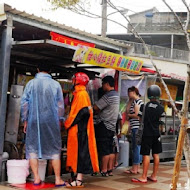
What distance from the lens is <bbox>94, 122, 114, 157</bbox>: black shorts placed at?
7.46 m

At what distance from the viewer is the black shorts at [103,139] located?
7461 millimetres

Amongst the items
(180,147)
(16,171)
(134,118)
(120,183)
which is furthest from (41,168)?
(180,147)

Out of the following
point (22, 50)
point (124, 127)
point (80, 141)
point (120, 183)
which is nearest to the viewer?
point (80, 141)

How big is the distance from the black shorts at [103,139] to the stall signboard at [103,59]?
1.23 m

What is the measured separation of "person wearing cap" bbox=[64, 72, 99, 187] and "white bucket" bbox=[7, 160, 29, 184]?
781mm

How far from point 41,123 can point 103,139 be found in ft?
5.24

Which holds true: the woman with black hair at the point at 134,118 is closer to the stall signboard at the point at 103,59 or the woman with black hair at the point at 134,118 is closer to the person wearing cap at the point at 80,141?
the stall signboard at the point at 103,59

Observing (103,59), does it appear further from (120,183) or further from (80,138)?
(120,183)

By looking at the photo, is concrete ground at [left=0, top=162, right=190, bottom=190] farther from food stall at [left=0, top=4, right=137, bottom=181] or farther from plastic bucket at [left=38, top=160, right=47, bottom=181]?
food stall at [left=0, top=4, right=137, bottom=181]

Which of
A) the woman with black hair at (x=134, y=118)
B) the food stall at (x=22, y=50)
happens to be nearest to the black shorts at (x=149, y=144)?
the woman with black hair at (x=134, y=118)

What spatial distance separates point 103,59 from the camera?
22.8 ft

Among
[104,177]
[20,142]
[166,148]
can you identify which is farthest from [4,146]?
[166,148]

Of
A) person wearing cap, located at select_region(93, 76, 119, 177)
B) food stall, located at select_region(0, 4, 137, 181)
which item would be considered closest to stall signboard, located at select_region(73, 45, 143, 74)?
food stall, located at select_region(0, 4, 137, 181)

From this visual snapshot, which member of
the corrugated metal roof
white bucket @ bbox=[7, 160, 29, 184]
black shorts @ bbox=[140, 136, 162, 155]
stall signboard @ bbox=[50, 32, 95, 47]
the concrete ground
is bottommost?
the concrete ground
